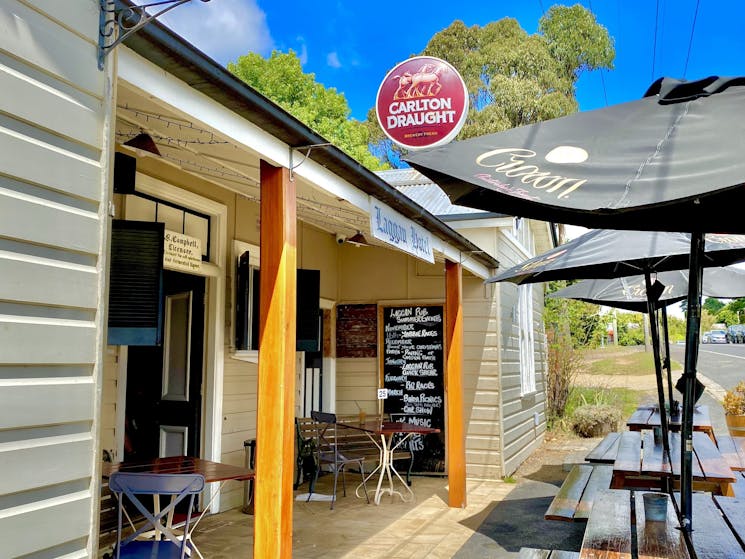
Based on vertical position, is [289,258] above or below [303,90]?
below

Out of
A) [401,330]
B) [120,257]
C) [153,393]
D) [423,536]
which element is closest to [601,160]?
[120,257]

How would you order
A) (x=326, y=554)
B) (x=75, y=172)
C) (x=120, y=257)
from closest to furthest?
1. (x=75, y=172)
2. (x=120, y=257)
3. (x=326, y=554)

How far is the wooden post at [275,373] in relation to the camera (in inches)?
136

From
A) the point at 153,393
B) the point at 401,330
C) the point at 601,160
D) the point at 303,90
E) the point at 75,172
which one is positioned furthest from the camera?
the point at 303,90

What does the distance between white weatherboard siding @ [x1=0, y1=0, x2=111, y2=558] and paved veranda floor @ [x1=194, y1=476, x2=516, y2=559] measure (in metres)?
3.11

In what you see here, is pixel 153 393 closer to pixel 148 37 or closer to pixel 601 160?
pixel 148 37

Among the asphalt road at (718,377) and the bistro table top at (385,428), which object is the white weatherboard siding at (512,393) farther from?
the asphalt road at (718,377)

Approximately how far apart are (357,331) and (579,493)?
462cm

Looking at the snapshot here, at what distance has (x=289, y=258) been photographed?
371 centimetres

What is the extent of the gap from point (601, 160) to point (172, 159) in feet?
10.3

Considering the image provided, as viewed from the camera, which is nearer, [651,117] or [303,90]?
[651,117]

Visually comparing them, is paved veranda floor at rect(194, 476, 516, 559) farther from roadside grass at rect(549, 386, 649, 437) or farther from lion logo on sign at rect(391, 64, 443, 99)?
roadside grass at rect(549, 386, 649, 437)

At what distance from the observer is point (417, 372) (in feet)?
29.3

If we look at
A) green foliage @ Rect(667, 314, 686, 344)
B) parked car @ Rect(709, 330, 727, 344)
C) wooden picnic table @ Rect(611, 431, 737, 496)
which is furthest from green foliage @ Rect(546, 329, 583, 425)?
parked car @ Rect(709, 330, 727, 344)
